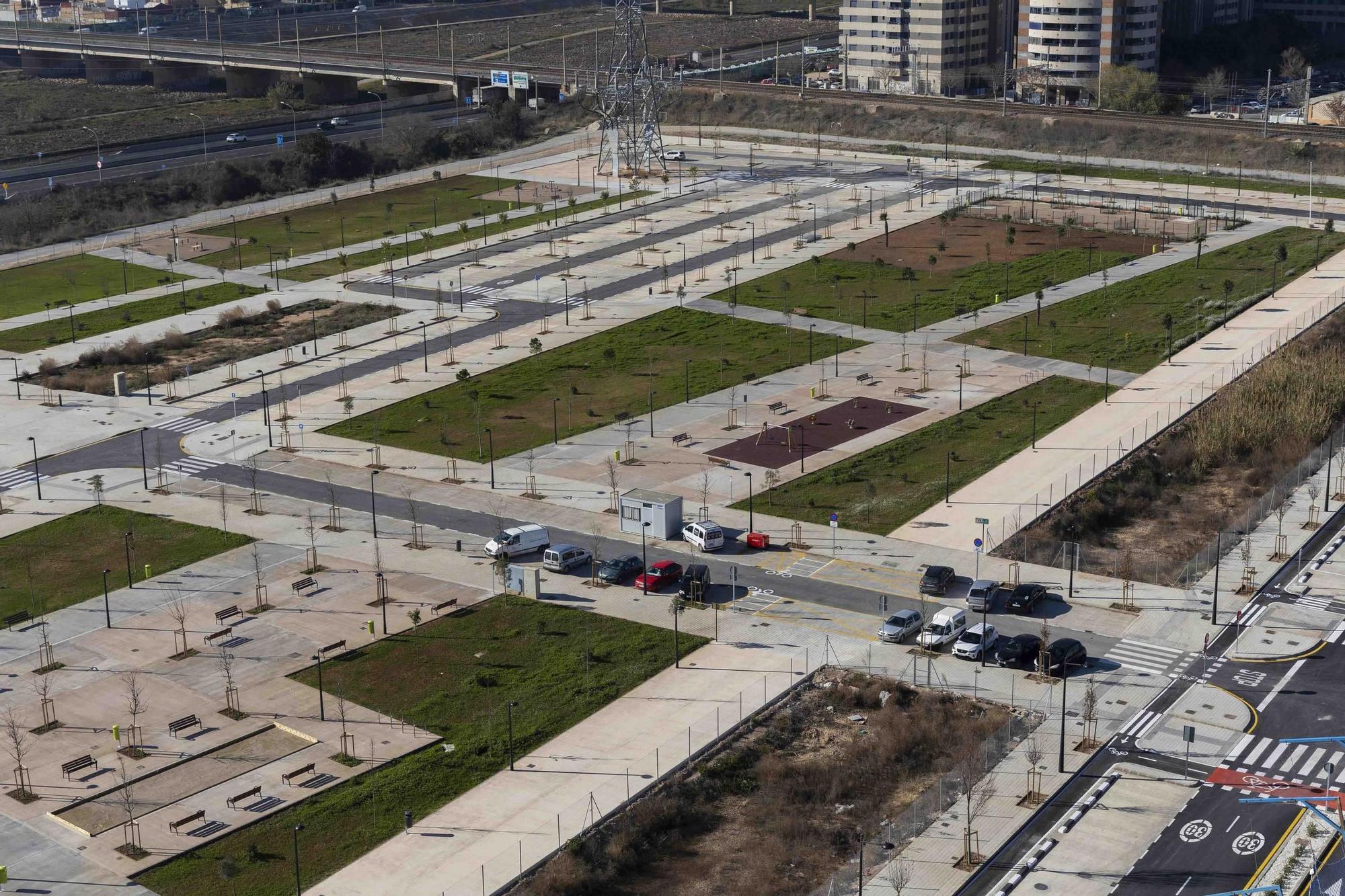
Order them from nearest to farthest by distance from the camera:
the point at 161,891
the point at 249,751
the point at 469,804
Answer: the point at 161,891, the point at 469,804, the point at 249,751

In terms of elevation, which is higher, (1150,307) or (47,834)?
→ (1150,307)

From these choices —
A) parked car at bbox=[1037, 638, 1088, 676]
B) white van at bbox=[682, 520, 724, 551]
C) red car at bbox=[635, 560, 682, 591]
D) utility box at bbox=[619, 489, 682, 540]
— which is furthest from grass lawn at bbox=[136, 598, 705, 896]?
parked car at bbox=[1037, 638, 1088, 676]

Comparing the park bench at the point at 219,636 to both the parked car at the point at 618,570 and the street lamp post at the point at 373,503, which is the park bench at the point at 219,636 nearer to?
the street lamp post at the point at 373,503

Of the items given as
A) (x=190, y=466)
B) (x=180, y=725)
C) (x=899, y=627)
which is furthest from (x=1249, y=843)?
(x=190, y=466)

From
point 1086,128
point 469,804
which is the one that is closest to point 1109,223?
point 1086,128

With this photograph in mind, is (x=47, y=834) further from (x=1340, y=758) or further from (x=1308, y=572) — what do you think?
(x=1308, y=572)

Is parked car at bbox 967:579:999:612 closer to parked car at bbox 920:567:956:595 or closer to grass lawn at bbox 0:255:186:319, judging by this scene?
parked car at bbox 920:567:956:595
